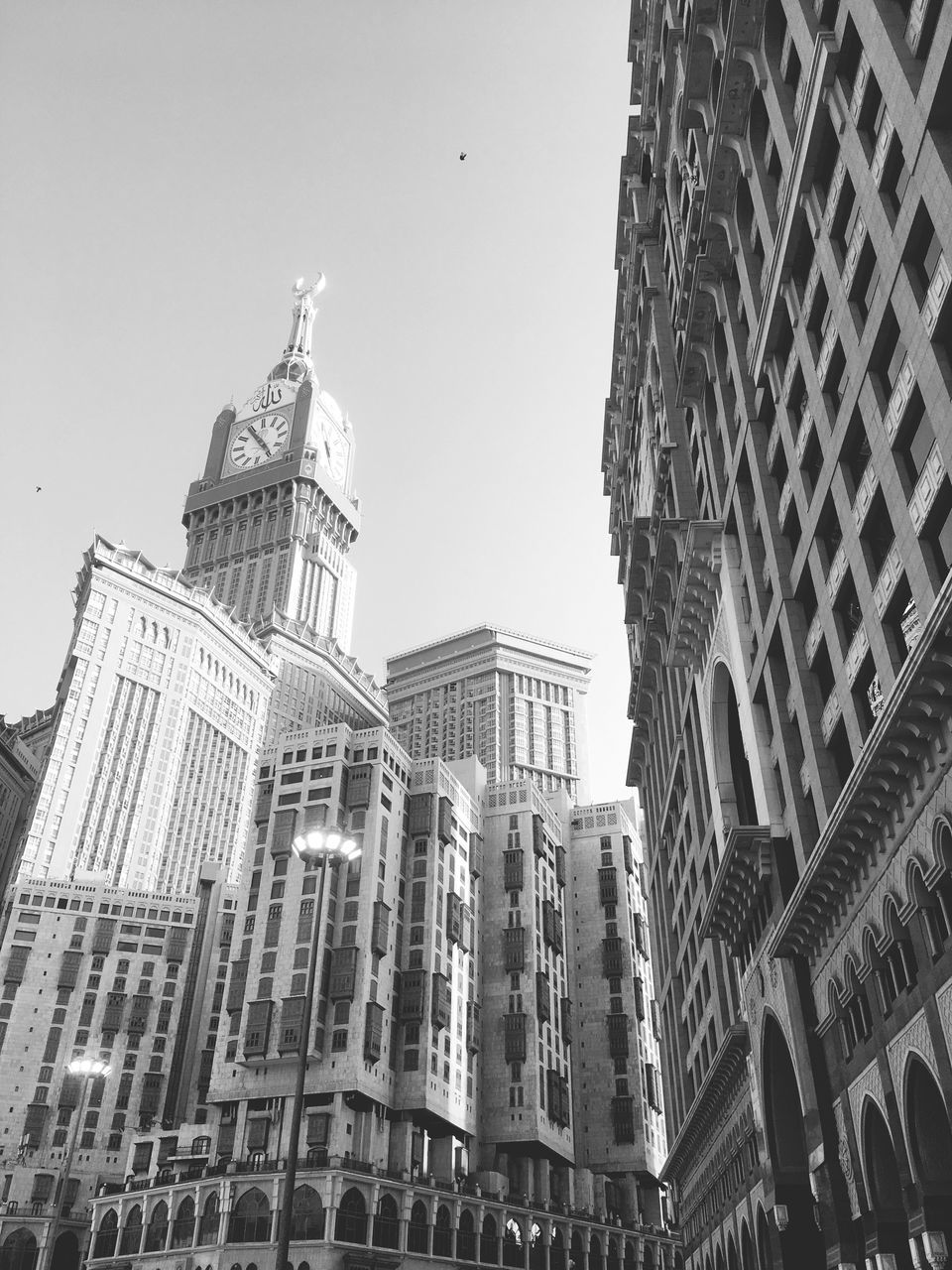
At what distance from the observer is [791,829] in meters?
40.0

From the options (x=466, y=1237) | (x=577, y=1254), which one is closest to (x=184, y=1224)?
(x=466, y=1237)

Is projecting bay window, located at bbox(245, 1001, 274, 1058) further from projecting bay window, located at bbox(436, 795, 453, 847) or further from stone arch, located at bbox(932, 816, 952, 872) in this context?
stone arch, located at bbox(932, 816, 952, 872)

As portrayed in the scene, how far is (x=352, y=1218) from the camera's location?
89.3 metres

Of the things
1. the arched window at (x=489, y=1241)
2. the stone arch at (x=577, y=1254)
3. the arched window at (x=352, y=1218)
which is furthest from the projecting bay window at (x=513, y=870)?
the arched window at (x=352, y=1218)

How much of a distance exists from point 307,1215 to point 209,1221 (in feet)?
33.6

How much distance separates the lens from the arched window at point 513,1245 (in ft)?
339

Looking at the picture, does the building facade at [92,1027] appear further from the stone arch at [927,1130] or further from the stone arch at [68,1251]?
the stone arch at [927,1130]

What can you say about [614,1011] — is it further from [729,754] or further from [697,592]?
[697,592]

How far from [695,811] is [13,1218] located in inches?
3684

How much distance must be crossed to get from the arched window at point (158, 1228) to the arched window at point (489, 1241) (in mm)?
29013

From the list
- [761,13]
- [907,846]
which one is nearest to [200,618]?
[761,13]

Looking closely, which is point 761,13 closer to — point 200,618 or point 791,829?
point 791,829

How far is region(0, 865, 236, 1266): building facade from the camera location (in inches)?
4601

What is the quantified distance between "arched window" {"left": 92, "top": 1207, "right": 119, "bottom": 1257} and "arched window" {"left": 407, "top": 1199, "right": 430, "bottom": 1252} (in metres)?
27.5
